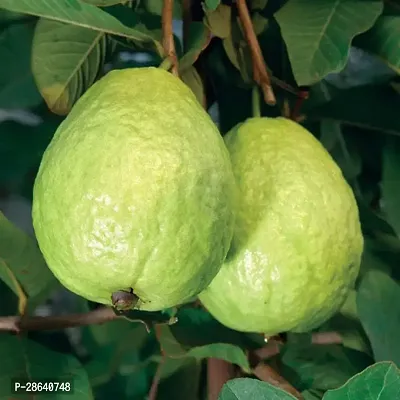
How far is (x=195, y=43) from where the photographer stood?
0.60 m

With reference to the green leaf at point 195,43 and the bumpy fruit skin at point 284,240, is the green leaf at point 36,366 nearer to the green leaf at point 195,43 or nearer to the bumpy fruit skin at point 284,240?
the bumpy fruit skin at point 284,240

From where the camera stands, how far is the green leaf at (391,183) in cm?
73

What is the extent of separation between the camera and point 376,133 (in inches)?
33.1

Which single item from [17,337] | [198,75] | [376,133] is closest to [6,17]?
[198,75]

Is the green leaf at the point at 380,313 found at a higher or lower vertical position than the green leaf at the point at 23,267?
lower

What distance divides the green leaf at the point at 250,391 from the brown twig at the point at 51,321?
0.55ft

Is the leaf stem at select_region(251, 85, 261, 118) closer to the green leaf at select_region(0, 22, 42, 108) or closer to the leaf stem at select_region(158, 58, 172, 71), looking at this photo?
the leaf stem at select_region(158, 58, 172, 71)

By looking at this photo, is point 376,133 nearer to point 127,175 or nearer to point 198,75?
point 198,75

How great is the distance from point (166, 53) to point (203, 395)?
0.40m

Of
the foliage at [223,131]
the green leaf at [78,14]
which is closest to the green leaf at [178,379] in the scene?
the foliage at [223,131]

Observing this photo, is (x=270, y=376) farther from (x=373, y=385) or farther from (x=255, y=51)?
(x=255, y=51)

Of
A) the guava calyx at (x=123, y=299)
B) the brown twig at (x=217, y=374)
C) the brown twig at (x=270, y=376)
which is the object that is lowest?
the brown twig at (x=217, y=374)

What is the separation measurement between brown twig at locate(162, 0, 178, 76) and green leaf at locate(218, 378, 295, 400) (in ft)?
0.77

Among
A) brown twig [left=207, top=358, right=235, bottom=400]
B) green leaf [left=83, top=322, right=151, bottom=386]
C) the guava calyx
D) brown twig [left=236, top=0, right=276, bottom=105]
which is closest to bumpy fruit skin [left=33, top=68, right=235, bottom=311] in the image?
the guava calyx
